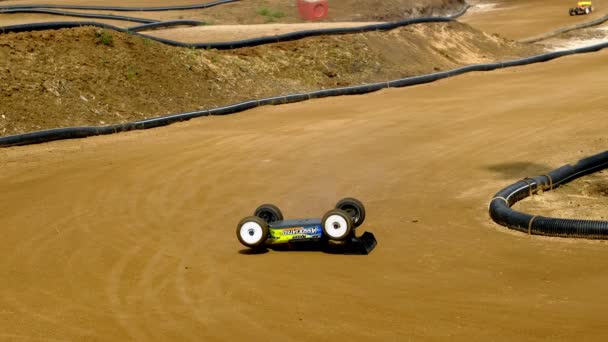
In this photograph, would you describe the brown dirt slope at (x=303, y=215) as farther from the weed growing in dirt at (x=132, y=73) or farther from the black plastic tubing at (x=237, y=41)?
the black plastic tubing at (x=237, y=41)

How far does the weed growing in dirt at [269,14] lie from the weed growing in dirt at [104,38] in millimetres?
16745

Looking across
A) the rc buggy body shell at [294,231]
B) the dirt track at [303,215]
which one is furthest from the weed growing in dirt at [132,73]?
the rc buggy body shell at [294,231]

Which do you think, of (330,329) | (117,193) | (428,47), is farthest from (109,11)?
(330,329)

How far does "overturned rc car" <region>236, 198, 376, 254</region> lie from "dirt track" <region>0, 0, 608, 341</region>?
18 cm

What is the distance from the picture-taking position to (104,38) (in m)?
22.4

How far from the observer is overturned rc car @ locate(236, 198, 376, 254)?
32.4ft

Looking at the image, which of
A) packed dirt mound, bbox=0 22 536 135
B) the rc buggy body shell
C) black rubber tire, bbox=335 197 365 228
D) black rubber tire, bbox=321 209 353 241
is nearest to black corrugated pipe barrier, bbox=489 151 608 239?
black rubber tire, bbox=335 197 365 228

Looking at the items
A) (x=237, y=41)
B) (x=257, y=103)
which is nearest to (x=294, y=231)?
(x=257, y=103)

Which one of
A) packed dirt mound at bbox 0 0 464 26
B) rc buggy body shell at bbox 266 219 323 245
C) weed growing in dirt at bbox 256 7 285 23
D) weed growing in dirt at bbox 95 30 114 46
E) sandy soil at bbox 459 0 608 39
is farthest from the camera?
weed growing in dirt at bbox 256 7 285 23

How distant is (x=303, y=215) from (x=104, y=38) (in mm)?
11866

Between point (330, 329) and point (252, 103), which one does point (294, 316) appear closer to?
point (330, 329)

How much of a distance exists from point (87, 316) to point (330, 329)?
2272 mm

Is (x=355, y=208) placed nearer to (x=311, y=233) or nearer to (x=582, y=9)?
(x=311, y=233)

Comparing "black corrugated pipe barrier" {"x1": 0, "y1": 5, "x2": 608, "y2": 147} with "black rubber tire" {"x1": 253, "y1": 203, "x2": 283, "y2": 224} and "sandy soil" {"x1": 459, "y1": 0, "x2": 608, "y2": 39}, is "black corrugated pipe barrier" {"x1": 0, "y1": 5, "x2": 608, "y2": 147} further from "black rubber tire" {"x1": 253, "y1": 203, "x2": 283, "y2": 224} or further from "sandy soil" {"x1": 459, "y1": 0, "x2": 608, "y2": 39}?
"black rubber tire" {"x1": 253, "y1": 203, "x2": 283, "y2": 224}
